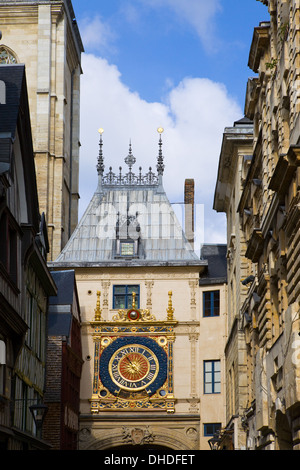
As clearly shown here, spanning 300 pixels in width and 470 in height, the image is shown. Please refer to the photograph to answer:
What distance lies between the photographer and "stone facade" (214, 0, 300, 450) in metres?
19.2

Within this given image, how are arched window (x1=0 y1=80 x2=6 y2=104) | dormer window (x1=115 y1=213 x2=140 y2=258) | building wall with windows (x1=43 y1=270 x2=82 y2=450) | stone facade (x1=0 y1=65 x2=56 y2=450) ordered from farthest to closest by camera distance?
dormer window (x1=115 y1=213 x2=140 y2=258) → building wall with windows (x1=43 y1=270 x2=82 y2=450) → arched window (x1=0 y1=80 x2=6 y2=104) → stone facade (x1=0 y1=65 x2=56 y2=450)

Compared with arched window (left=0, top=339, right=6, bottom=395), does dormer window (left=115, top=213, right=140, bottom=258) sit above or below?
above

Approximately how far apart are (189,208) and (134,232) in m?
4.27

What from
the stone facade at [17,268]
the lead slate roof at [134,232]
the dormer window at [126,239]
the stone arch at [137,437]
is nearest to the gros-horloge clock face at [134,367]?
the stone arch at [137,437]

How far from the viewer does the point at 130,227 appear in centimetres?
4697

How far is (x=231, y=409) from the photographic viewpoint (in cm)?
3734

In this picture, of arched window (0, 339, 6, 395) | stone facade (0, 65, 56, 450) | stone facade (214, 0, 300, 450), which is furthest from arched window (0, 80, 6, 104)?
stone facade (214, 0, 300, 450)

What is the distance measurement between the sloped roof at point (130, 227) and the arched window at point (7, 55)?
34.0ft

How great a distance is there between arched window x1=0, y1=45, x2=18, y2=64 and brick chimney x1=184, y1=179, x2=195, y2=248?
13561 millimetres

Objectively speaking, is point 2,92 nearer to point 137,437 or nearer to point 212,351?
point 212,351

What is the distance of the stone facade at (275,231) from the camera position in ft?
62.9

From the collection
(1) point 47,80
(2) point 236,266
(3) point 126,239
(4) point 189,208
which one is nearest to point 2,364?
(2) point 236,266

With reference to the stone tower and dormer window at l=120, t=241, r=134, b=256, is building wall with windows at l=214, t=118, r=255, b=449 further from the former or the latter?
the stone tower
